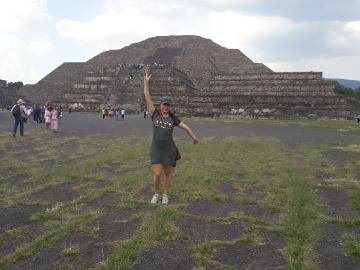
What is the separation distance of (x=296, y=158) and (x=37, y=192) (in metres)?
5.94

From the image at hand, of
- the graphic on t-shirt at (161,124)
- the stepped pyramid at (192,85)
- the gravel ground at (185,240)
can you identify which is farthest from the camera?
the stepped pyramid at (192,85)

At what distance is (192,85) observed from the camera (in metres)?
40.3

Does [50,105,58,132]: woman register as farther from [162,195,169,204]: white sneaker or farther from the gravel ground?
[162,195,169,204]: white sneaker

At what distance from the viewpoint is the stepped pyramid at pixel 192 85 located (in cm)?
2703

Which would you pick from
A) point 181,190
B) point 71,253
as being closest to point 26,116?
point 181,190

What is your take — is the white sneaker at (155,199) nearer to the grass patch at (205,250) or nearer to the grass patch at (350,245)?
the grass patch at (205,250)

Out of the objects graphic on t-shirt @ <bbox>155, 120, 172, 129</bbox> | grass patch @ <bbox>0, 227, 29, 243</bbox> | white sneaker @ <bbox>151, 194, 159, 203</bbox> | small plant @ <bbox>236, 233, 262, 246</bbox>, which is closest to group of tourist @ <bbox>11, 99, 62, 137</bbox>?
graphic on t-shirt @ <bbox>155, 120, 172, 129</bbox>

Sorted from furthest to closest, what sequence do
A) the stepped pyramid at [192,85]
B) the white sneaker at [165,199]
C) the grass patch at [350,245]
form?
the stepped pyramid at [192,85] < the white sneaker at [165,199] < the grass patch at [350,245]

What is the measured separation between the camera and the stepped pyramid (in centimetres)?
2703

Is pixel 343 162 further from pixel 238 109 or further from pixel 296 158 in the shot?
pixel 238 109

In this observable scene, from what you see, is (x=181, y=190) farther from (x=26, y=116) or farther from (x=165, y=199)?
(x=26, y=116)

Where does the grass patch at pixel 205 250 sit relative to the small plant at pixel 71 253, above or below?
above

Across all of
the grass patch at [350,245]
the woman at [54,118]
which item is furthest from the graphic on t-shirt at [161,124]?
the woman at [54,118]

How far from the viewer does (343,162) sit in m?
7.46
